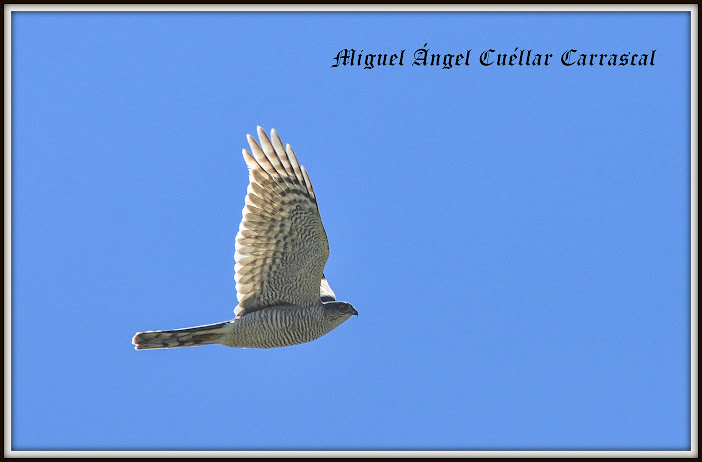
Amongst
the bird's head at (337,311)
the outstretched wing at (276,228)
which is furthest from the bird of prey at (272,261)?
the bird's head at (337,311)

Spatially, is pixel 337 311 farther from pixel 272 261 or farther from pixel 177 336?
pixel 177 336

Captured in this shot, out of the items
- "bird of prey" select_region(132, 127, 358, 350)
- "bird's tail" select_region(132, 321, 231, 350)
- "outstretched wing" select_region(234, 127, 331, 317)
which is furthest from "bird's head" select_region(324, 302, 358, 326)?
"bird's tail" select_region(132, 321, 231, 350)

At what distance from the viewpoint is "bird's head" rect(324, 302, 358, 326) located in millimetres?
9398

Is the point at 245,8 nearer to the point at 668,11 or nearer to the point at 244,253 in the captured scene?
the point at 244,253

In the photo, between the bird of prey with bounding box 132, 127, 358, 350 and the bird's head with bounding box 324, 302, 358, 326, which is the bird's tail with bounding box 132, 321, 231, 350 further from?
the bird's head with bounding box 324, 302, 358, 326

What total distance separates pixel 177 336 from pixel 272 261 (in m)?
1.29

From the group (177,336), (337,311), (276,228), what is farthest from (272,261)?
(177,336)

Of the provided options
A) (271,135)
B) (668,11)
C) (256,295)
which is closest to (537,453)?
(256,295)

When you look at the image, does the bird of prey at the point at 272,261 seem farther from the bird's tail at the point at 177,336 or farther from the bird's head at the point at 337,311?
the bird's head at the point at 337,311

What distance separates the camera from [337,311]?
9.40 meters

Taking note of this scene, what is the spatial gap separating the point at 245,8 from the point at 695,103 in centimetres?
527

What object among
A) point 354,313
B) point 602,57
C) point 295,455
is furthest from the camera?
point 602,57

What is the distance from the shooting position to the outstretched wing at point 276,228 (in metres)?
8.84

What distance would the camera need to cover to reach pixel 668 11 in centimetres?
955
